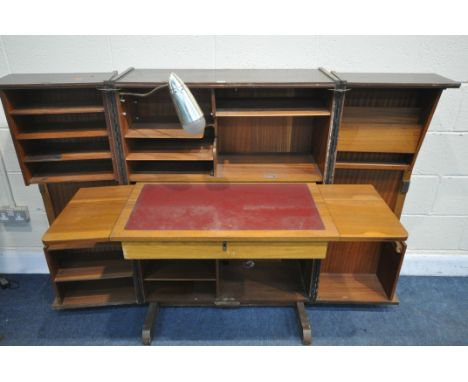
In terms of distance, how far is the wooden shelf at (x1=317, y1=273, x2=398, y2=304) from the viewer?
214 cm

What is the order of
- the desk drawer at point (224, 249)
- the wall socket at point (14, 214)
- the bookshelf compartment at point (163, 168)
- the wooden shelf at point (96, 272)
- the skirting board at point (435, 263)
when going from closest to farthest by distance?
the desk drawer at point (224, 249) < the bookshelf compartment at point (163, 168) < the wooden shelf at point (96, 272) < the wall socket at point (14, 214) < the skirting board at point (435, 263)

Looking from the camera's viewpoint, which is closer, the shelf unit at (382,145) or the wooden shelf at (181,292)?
the shelf unit at (382,145)

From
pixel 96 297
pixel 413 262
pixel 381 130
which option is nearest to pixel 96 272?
pixel 96 297

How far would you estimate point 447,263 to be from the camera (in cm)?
253

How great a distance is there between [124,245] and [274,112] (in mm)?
955

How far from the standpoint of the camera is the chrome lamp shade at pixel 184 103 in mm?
1461

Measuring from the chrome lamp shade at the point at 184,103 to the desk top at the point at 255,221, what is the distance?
1.41ft

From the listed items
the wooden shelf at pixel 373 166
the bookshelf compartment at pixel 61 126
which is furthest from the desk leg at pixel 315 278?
the bookshelf compartment at pixel 61 126

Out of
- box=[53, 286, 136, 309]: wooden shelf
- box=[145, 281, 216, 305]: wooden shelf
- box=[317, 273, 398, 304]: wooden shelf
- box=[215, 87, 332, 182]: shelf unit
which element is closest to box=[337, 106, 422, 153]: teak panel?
box=[215, 87, 332, 182]: shelf unit

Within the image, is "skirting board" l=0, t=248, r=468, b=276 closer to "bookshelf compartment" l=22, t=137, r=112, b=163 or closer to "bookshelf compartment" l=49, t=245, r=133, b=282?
"bookshelf compartment" l=49, t=245, r=133, b=282

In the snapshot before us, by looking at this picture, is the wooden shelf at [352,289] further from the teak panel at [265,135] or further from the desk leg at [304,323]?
the teak panel at [265,135]

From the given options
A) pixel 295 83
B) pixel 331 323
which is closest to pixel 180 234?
pixel 295 83

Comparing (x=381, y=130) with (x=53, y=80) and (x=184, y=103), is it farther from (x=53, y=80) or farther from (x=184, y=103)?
(x=53, y=80)

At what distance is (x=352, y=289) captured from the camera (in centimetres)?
222
